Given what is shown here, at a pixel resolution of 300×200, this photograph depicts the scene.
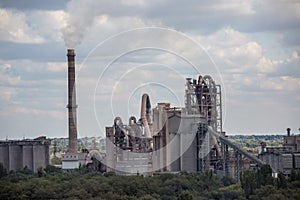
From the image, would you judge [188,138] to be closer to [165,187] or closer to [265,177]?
[165,187]

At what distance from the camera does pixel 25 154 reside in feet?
271

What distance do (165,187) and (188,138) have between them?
10365mm

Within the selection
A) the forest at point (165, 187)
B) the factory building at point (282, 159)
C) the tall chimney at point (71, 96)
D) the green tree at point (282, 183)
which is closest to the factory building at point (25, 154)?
the tall chimney at point (71, 96)

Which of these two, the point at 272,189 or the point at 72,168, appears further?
the point at 72,168

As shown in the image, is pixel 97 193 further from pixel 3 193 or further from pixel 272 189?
pixel 272 189

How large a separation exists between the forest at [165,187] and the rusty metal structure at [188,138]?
3.22 metres

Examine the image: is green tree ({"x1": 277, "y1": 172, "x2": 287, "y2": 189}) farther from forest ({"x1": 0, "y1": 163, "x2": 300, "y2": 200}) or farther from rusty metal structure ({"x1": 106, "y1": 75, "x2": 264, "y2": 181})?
rusty metal structure ({"x1": 106, "y1": 75, "x2": 264, "y2": 181})

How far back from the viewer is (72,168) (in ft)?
255

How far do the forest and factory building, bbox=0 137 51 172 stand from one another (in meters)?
20.1

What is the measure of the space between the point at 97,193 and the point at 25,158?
31.7 metres

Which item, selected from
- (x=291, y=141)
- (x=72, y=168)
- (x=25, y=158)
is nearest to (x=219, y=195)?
(x=291, y=141)

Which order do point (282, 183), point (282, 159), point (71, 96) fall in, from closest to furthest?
1. point (282, 183)
2. point (282, 159)
3. point (71, 96)

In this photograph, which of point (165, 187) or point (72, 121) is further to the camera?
point (72, 121)

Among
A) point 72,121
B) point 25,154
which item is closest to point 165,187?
point 72,121
